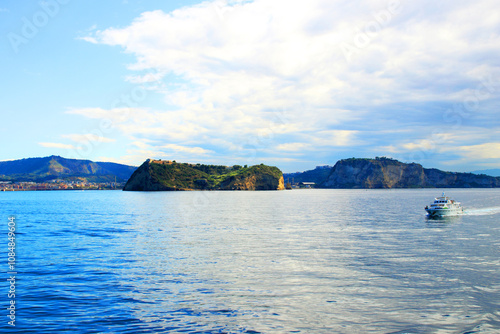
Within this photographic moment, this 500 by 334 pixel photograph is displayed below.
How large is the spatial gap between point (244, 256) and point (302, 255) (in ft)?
19.4

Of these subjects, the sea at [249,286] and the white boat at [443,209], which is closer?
the sea at [249,286]

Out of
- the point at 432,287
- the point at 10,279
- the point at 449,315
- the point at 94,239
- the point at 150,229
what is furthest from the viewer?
the point at 150,229

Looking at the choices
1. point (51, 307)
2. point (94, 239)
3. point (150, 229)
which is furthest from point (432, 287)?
point (150, 229)

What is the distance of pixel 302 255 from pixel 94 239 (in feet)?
93.3

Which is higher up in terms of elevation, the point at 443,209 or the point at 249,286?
the point at 443,209

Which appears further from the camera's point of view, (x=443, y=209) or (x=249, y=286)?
(x=443, y=209)

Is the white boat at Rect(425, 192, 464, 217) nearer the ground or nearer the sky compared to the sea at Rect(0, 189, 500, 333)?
nearer the sky

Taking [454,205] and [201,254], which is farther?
[454,205]

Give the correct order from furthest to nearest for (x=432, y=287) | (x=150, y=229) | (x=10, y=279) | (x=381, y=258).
A: 1. (x=150, y=229)
2. (x=381, y=258)
3. (x=10, y=279)
4. (x=432, y=287)

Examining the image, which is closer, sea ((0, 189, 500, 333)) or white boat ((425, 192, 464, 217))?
sea ((0, 189, 500, 333))

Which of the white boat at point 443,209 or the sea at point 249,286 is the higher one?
the white boat at point 443,209

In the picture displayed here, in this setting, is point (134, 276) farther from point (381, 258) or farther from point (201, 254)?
point (381, 258)

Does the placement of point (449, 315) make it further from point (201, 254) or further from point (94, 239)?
point (94, 239)

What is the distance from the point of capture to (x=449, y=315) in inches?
762
